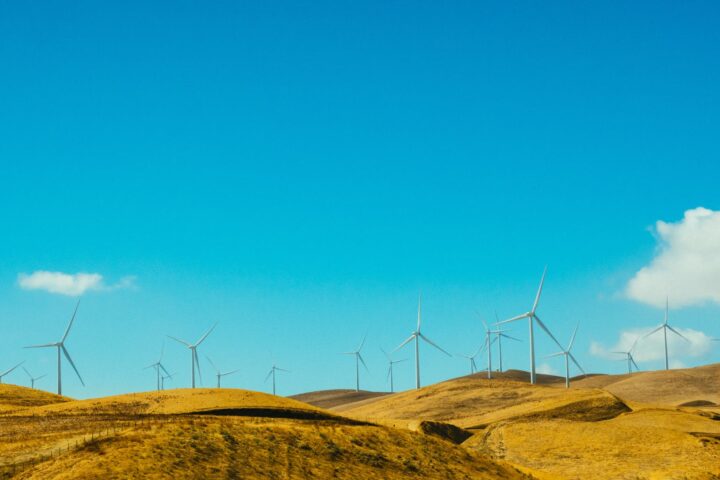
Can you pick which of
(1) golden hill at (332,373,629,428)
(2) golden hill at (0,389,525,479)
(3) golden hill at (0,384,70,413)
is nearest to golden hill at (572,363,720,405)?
(1) golden hill at (332,373,629,428)

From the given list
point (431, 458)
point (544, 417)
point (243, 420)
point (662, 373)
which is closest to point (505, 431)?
point (544, 417)

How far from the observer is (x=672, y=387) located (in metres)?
171

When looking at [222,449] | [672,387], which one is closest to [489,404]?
[672,387]

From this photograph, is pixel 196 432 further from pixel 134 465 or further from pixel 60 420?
pixel 60 420

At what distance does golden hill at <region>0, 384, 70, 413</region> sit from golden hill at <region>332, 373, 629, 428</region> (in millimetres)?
39950

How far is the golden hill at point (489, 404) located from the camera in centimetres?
9962

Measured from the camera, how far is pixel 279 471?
4431 cm

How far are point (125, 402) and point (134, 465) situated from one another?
130 ft

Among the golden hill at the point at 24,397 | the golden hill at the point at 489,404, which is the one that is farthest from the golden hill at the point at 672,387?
Answer: the golden hill at the point at 24,397

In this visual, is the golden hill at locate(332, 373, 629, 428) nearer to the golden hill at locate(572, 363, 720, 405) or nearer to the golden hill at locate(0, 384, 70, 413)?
the golden hill at locate(0, 384, 70, 413)

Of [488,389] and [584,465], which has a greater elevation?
[488,389]

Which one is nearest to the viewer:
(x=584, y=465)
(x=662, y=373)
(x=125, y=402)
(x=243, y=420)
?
(x=243, y=420)

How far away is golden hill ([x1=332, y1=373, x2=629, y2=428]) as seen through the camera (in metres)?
99.6

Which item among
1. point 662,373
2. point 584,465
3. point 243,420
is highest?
point 662,373
